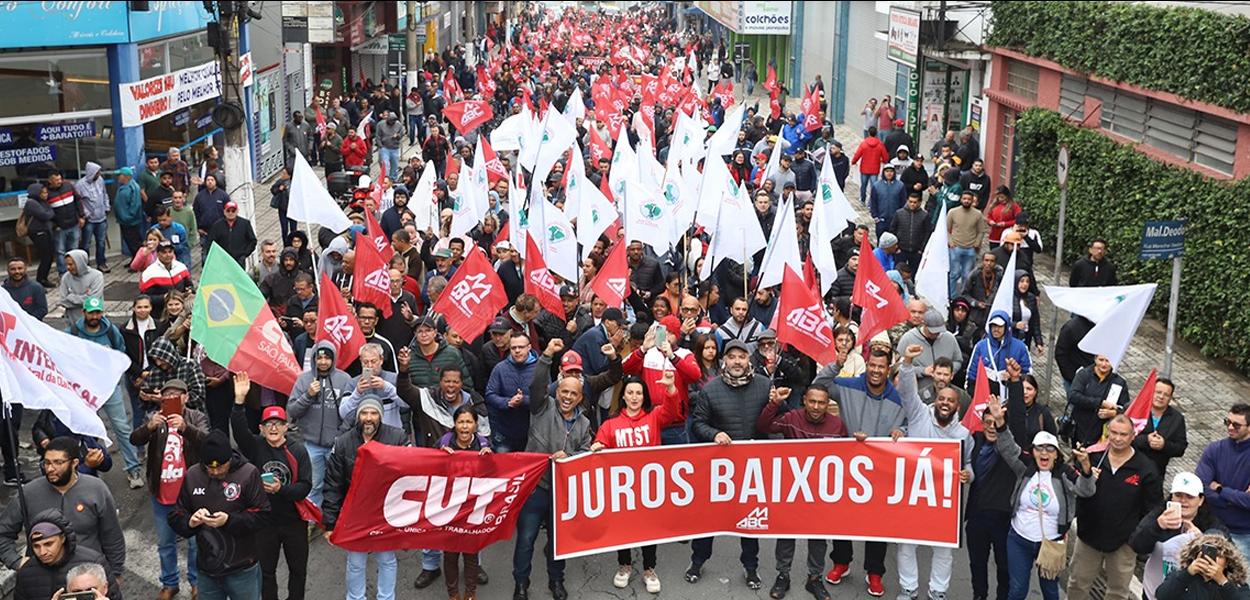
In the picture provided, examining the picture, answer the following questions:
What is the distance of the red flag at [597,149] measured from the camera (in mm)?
21344

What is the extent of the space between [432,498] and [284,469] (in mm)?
1013

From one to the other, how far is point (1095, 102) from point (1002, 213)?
14.6 feet

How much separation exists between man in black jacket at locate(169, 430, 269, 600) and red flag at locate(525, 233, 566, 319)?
448 centimetres

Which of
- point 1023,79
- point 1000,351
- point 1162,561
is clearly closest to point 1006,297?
point 1000,351

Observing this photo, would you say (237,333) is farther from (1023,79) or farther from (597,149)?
(1023,79)

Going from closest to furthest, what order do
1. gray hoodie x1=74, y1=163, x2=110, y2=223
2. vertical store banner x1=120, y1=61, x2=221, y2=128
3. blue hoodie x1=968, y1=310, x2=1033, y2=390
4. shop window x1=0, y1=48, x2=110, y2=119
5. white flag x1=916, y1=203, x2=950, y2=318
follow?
1. blue hoodie x1=968, y1=310, x2=1033, y2=390
2. white flag x1=916, y1=203, x2=950, y2=318
3. gray hoodie x1=74, y1=163, x2=110, y2=223
4. shop window x1=0, y1=48, x2=110, y2=119
5. vertical store banner x1=120, y1=61, x2=221, y2=128

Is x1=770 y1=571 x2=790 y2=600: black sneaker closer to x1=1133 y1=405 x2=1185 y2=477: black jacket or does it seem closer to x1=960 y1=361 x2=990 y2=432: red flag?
x1=960 y1=361 x2=990 y2=432: red flag

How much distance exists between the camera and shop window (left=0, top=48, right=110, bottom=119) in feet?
61.8

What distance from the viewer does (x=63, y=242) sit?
17344mm

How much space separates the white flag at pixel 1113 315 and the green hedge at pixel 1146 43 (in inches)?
234

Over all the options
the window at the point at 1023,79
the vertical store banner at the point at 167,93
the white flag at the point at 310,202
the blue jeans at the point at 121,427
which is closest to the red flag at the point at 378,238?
the white flag at the point at 310,202

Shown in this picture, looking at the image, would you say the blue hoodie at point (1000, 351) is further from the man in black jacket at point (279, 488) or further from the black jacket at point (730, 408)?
the man in black jacket at point (279, 488)

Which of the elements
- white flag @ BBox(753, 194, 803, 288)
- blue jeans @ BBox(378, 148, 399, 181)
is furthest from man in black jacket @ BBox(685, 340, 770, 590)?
blue jeans @ BBox(378, 148, 399, 181)

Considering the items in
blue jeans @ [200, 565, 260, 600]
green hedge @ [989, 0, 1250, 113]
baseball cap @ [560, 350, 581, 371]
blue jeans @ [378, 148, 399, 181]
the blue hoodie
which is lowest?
blue jeans @ [378, 148, 399, 181]
